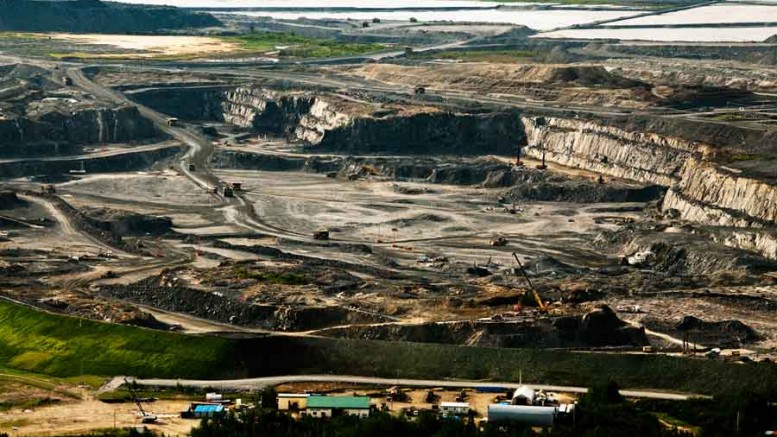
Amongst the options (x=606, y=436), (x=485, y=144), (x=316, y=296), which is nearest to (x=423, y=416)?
(x=606, y=436)

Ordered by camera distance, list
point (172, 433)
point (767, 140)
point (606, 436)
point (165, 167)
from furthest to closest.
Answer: point (165, 167)
point (767, 140)
point (172, 433)
point (606, 436)

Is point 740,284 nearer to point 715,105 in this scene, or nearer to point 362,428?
point 362,428

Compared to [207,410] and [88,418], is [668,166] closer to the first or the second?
[207,410]

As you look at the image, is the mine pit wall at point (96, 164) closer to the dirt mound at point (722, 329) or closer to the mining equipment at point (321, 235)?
the mining equipment at point (321, 235)

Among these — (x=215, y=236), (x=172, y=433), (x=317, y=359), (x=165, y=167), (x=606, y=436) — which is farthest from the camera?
(x=165, y=167)

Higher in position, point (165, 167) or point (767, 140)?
point (767, 140)

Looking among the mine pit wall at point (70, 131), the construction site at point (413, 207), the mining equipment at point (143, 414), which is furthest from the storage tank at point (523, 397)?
the mine pit wall at point (70, 131)

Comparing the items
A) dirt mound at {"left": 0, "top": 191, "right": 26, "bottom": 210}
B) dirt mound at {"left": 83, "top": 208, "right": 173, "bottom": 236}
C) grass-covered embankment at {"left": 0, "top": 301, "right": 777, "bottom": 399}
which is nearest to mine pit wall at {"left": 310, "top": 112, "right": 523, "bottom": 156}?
dirt mound at {"left": 83, "top": 208, "right": 173, "bottom": 236}
